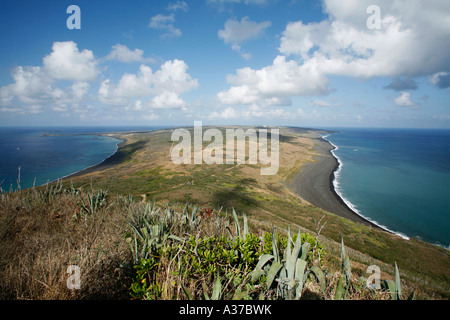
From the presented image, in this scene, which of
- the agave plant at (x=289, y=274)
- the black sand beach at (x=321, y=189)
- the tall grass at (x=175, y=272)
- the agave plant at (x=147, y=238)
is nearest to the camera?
the tall grass at (x=175, y=272)

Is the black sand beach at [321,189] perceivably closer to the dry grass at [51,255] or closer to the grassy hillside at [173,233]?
the grassy hillside at [173,233]

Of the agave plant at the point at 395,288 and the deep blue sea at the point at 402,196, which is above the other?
the agave plant at the point at 395,288

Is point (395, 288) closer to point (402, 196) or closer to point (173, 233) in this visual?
point (173, 233)

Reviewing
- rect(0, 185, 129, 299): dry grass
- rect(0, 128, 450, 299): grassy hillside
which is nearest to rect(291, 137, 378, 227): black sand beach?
rect(0, 128, 450, 299): grassy hillside

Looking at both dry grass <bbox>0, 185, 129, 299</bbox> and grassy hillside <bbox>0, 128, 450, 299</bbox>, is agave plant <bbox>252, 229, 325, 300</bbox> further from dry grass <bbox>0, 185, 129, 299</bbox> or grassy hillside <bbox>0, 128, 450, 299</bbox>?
dry grass <bbox>0, 185, 129, 299</bbox>

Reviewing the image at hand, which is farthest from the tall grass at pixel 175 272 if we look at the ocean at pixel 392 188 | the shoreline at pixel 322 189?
the shoreline at pixel 322 189

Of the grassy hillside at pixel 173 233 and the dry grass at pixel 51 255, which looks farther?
the grassy hillside at pixel 173 233
